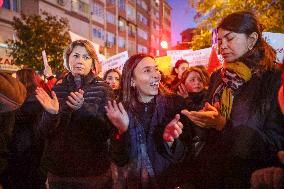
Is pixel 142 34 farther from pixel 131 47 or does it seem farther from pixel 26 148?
pixel 26 148

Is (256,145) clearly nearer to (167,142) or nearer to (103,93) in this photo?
(167,142)

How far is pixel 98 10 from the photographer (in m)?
47.4

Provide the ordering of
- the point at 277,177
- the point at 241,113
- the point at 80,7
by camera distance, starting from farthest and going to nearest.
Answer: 1. the point at 80,7
2. the point at 241,113
3. the point at 277,177

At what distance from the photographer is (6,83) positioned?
8.98ft

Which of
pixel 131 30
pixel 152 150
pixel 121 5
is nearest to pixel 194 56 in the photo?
pixel 152 150

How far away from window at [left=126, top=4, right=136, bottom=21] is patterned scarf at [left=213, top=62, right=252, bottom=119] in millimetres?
61143

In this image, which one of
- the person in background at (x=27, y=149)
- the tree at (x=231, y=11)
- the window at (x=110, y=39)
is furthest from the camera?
the window at (x=110, y=39)

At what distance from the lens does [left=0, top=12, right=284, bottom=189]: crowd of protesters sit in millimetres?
2764

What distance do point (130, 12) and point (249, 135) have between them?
63.4m

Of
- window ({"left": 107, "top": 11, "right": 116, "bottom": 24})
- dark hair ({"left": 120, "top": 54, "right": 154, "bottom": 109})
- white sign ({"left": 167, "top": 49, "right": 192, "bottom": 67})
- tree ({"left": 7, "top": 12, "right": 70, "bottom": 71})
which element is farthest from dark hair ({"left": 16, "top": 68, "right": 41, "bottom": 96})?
window ({"left": 107, "top": 11, "right": 116, "bottom": 24})

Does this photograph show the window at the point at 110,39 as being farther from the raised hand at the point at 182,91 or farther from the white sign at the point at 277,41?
the raised hand at the point at 182,91

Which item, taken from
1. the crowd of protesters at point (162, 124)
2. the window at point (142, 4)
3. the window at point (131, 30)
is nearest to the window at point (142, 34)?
the window at point (131, 30)

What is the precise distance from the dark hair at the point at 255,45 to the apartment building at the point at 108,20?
976 inches

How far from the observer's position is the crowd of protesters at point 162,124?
2.76 meters
